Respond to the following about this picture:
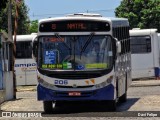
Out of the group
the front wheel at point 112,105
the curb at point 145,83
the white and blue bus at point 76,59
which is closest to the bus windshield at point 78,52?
the white and blue bus at point 76,59

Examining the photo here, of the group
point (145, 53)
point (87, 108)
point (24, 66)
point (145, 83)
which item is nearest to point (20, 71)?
point (24, 66)

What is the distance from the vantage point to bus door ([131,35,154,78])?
38.8m

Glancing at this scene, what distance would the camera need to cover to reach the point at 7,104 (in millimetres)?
25297

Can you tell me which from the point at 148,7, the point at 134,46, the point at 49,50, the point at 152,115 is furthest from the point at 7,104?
the point at 148,7

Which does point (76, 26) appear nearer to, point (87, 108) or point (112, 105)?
point (112, 105)

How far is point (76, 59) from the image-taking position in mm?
20406

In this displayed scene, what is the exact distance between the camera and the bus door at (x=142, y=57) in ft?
127

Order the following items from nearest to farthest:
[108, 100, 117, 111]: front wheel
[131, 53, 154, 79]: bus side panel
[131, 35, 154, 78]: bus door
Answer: [108, 100, 117, 111]: front wheel
[131, 35, 154, 78]: bus door
[131, 53, 154, 79]: bus side panel


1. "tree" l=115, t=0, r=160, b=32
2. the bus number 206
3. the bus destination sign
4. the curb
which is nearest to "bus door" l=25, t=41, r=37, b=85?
the curb

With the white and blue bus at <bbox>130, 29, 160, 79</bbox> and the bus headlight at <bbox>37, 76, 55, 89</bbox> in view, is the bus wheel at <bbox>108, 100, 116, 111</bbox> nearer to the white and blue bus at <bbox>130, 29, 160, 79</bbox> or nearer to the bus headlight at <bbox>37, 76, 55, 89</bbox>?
the bus headlight at <bbox>37, 76, 55, 89</bbox>

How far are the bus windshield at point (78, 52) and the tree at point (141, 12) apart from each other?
46.9 metres

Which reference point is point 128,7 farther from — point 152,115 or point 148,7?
point 152,115

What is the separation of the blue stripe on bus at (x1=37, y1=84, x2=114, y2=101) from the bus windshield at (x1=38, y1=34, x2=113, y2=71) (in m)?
0.70

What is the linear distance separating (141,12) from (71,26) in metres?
48.9
